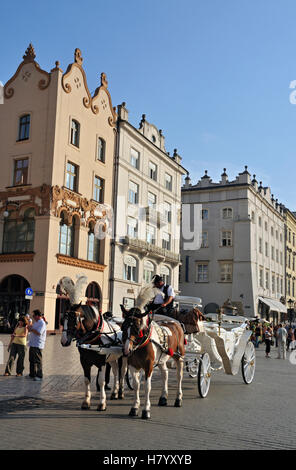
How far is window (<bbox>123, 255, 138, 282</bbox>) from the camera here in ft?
126

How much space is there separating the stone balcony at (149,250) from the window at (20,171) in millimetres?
9218

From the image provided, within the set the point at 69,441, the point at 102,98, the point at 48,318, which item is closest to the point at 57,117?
the point at 102,98

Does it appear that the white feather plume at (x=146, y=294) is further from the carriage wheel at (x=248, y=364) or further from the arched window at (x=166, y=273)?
the arched window at (x=166, y=273)

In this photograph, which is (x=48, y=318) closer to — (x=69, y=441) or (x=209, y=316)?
(x=209, y=316)

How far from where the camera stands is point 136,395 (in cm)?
840

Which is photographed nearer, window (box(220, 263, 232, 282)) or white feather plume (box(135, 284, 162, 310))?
white feather plume (box(135, 284, 162, 310))

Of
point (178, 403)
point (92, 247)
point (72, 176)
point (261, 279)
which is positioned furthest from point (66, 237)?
point (261, 279)

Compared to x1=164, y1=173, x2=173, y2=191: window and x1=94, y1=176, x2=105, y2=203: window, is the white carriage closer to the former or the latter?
x1=94, y1=176, x2=105, y2=203: window

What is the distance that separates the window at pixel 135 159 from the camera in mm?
40906

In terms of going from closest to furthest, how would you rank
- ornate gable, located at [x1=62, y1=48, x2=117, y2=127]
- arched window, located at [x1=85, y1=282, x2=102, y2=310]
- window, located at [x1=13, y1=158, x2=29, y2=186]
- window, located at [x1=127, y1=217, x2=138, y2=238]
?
window, located at [x1=13, y1=158, x2=29, y2=186] < ornate gable, located at [x1=62, y1=48, x2=117, y2=127] < arched window, located at [x1=85, y1=282, x2=102, y2=310] < window, located at [x1=127, y1=217, x2=138, y2=238]

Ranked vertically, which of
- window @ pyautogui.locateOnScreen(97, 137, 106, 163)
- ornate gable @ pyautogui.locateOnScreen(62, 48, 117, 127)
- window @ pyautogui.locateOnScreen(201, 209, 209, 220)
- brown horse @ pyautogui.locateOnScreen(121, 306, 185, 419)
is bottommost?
brown horse @ pyautogui.locateOnScreen(121, 306, 185, 419)

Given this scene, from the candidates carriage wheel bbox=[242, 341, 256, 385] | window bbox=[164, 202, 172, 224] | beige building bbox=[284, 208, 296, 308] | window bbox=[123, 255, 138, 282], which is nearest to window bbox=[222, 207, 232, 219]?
window bbox=[164, 202, 172, 224]

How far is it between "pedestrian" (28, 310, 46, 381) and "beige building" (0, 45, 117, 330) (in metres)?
16.8

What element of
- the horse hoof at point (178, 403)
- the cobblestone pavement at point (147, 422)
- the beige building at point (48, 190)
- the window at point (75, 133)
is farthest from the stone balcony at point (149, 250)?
the horse hoof at point (178, 403)
